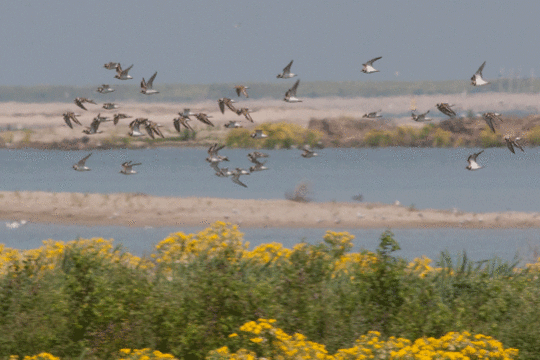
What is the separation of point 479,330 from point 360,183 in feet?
97.4

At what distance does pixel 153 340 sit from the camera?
1016 cm

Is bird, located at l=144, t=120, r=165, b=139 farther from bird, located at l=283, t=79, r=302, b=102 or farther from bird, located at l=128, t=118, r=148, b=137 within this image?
bird, located at l=283, t=79, r=302, b=102

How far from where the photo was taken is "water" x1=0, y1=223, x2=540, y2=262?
2147 centimetres

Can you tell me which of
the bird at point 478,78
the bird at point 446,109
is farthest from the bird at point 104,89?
the bird at point 478,78

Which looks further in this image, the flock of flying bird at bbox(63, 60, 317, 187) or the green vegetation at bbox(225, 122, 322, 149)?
the green vegetation at bbox(225, 122, 322, 149)

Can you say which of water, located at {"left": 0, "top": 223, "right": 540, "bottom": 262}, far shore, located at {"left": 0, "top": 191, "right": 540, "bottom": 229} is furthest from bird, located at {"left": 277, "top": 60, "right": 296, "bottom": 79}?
far shore, located at {"left": 0, "top": 191, "right": 540, "bottom": 229}

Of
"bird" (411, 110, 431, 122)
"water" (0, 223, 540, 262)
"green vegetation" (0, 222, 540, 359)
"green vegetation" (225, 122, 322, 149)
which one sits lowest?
"green vegetation" (0, 222, 540, 359)

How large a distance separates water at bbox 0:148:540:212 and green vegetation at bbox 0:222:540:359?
2084cm

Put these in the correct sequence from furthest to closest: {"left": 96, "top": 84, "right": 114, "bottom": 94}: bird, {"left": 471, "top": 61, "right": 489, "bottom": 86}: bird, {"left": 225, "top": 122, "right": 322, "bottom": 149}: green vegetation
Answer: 1. {"left": 225, "top": 122, "right": 322, "bottom": 149}: green vegetation
2. {"left": 96, "top": 84, "right": 114, "bottom": 94}: bird
3. {"left": 471, "top": 61, "right": 489, "bottom": 86}: bird

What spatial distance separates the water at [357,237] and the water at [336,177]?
5.30 metres

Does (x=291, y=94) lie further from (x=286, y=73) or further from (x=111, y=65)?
(x=111, y=65)

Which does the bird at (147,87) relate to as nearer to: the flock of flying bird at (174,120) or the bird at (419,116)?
the flock of flying bird at (174,120)

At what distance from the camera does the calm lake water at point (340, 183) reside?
2425 centimetres

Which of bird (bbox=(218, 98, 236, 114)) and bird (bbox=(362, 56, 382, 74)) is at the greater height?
bird (bbox=(362, 56, 382, 74))
